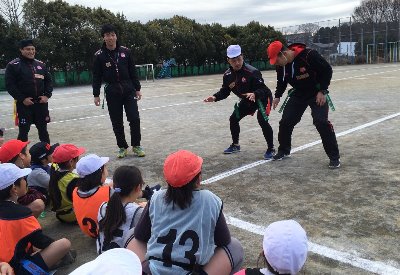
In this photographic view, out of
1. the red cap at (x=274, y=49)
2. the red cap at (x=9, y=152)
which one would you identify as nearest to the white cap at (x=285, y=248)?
the red cap at (x=9, y=152)

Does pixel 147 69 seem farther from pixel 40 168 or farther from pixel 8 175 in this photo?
pixel 8 175

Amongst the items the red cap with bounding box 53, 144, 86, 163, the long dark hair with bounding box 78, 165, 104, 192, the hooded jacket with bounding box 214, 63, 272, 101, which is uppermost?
the hooded jacket with bounding box 214, 63, 272, 101

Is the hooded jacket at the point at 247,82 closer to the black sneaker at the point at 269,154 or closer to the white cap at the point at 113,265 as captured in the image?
the black sneaker at the point at 269,154

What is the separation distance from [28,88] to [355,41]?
44638 millimetres

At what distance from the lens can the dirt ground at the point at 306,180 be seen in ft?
11.3

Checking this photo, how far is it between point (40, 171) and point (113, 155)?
2.54 meters

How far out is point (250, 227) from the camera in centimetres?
389

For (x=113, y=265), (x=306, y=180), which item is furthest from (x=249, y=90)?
(x=113, y=265)

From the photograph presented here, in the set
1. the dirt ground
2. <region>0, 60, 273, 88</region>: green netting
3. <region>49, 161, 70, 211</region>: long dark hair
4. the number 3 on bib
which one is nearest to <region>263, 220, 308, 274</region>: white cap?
the number 3 on bib

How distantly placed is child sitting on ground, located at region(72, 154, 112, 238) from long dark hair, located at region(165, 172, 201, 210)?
3.67ft

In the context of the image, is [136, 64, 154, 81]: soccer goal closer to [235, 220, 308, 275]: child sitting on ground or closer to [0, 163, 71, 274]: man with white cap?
[0, 163, 71, 274]: man with white cap

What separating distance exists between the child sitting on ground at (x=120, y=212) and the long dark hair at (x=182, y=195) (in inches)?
24.9

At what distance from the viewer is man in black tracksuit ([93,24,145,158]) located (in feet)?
21.7

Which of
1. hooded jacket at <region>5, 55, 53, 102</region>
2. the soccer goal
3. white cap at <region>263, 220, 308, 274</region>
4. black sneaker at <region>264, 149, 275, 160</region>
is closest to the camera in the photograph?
white cap at <region>263, 220, 308, 274</region>
